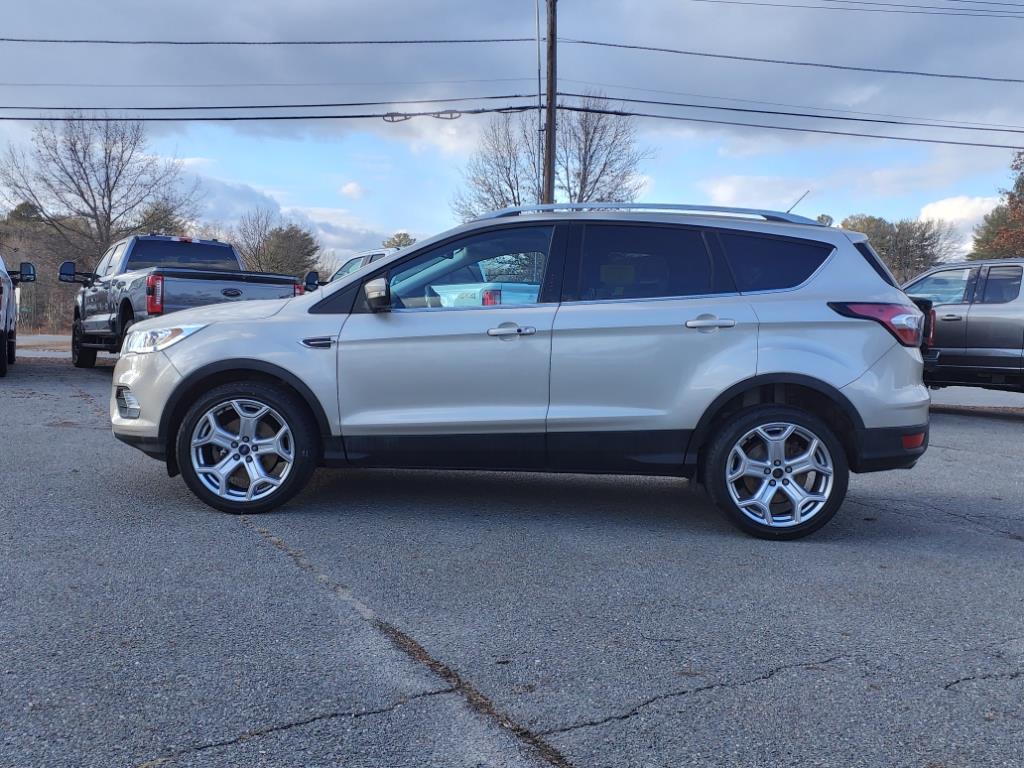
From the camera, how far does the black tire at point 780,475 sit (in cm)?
528

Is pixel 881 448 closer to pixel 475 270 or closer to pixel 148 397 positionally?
pixel 475 270

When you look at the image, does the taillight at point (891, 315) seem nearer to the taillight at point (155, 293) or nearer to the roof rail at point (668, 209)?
the roof rail at point (668, 209)

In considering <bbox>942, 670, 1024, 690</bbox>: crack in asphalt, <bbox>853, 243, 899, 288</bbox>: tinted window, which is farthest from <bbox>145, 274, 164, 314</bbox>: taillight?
<bbox>942, 670, 1024, 690</bbox>: crack in asphalt

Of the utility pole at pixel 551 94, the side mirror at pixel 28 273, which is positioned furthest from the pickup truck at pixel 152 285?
the utility pole at pixel 551 94

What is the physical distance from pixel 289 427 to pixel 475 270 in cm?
144

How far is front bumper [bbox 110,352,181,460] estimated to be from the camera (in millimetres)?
5520

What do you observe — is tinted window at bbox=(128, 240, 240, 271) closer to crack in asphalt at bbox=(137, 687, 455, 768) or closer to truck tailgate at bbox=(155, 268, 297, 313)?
truck tailgate at bbox=(155, 268, 297, 313)

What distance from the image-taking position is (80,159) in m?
43.1

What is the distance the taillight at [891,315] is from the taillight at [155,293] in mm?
8240

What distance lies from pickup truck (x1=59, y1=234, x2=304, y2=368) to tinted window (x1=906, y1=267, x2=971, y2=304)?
8199 mm

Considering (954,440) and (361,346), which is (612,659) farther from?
(954,440)

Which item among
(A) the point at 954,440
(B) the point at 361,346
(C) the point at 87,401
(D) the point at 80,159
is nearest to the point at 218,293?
(C) the point at 87,401

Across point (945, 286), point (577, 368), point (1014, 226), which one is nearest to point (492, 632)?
point (577, 368)

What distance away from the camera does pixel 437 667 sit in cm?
334
